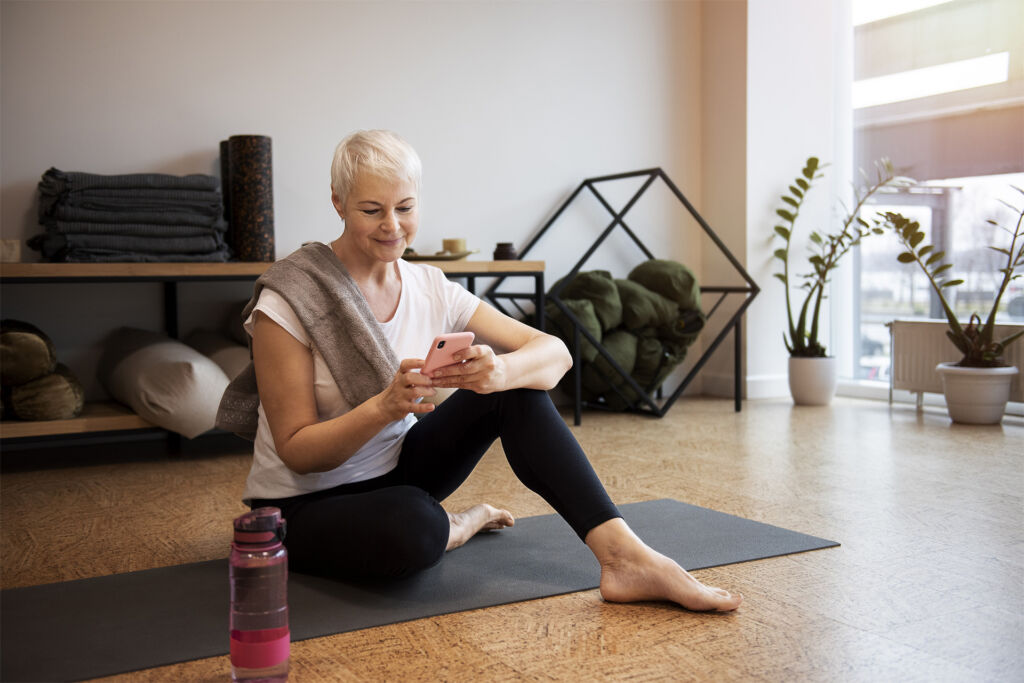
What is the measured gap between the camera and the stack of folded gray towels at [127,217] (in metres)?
2.89

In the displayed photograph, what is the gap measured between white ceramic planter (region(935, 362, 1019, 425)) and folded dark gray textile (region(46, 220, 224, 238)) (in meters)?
2.81

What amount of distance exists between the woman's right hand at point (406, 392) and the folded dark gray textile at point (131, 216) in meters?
1.76

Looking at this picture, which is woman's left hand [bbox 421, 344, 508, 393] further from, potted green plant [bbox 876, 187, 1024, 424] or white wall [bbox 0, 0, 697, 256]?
potted green plant [bbox 876, 187, 1024, 424]

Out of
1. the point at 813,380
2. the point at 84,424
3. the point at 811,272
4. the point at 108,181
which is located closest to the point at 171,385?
the point at 84,424

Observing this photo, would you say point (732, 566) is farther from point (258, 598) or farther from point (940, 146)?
point (940, 146)

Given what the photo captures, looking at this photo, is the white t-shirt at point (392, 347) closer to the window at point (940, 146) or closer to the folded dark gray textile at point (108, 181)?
the folded dark gray textile at point (108, 181)

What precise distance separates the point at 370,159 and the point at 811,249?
11.3ft

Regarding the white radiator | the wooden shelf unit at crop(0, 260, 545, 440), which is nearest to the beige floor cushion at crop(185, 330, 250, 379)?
the wooden shelf unit at crop(0, 260, 545, 440)

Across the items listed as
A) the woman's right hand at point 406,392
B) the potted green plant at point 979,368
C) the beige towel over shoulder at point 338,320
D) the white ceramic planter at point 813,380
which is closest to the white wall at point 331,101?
the white ceramic planter at point 813,380

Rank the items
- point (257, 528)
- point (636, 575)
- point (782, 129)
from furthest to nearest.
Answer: point (782, 129), point (636, 575), point (257, 528)

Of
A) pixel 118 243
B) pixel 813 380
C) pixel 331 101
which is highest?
pixel 331 101

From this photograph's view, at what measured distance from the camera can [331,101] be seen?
3676 mm

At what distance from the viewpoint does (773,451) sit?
3.14 metres

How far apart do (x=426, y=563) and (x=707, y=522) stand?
0.79 meters
